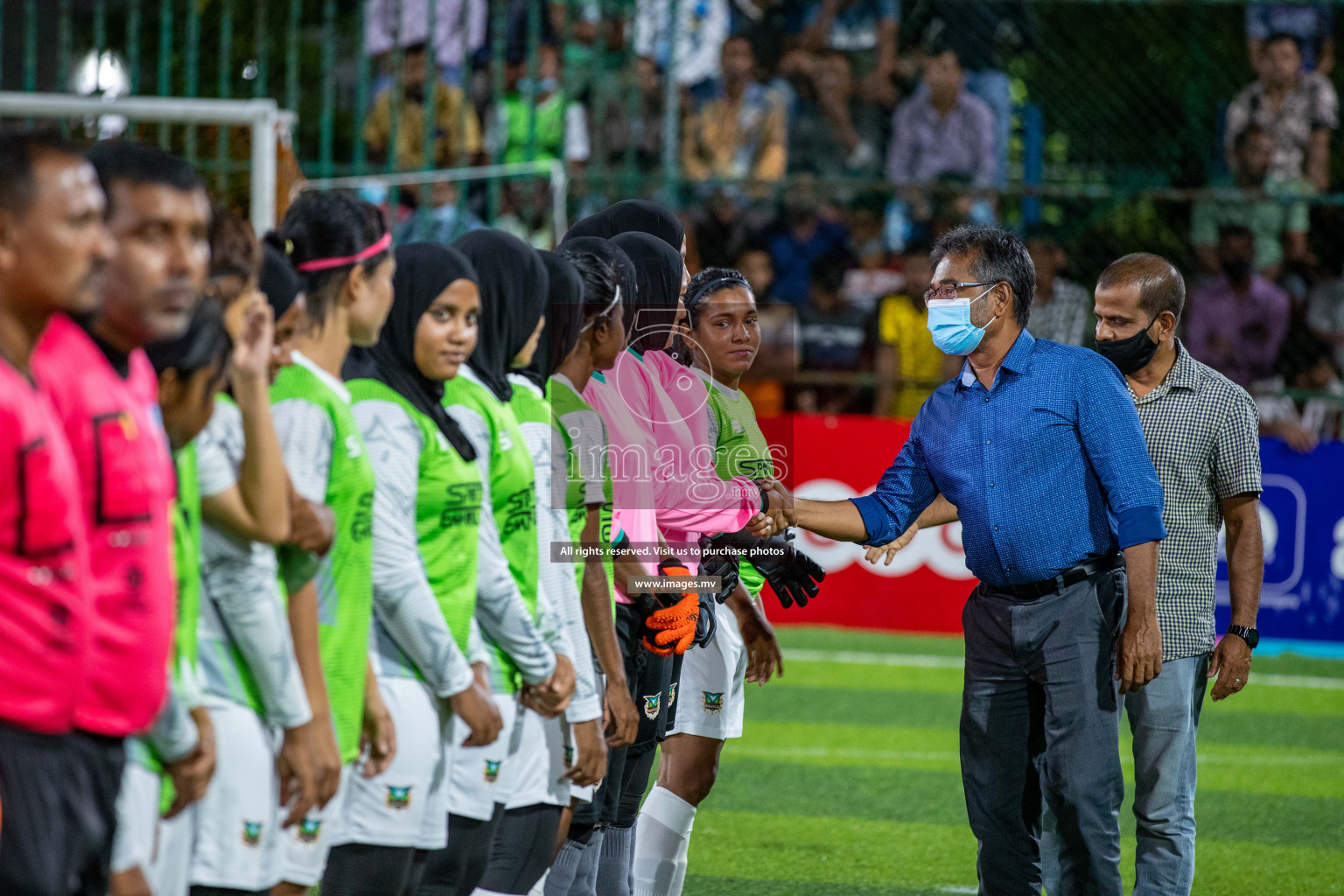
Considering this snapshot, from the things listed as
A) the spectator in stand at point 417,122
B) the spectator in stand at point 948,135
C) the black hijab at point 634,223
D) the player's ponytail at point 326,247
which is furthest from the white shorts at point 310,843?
the spectator in stand at point 948,135

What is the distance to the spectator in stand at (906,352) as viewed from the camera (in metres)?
10.7

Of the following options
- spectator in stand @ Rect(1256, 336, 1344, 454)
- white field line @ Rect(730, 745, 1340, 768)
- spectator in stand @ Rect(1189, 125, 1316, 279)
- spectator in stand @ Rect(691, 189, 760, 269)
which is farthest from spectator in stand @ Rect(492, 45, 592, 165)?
spectator in stand @ Rect(1256, 336, 1344, 454)

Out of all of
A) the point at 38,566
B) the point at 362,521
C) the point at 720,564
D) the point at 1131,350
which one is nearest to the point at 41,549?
the point at 38,566

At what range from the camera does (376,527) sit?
3.05 m

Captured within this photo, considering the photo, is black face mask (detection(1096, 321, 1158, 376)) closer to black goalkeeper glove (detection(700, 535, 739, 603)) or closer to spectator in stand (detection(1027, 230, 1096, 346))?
black goalkeeper glove (detection(700, 535, 739, 603))

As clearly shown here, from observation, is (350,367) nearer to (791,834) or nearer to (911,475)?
(911,475)

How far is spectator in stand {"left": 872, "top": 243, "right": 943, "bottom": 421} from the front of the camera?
10.7 m

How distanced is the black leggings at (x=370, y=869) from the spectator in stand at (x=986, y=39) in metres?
9.60

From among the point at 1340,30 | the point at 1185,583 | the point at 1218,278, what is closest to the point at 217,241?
the point at 1185,583

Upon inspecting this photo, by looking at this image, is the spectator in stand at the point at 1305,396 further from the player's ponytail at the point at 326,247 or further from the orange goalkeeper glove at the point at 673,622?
the player's ponytail at the point at 326,247

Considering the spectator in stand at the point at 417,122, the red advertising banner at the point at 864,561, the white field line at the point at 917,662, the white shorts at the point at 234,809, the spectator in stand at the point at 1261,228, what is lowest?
the white field line at the point at 917,662

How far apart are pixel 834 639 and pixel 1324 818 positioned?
4482mm

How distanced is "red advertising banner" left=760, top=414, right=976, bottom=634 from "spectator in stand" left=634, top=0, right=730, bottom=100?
2971mm

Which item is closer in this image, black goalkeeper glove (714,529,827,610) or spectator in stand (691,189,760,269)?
black goalkeeper glove (714,529,827,610)
